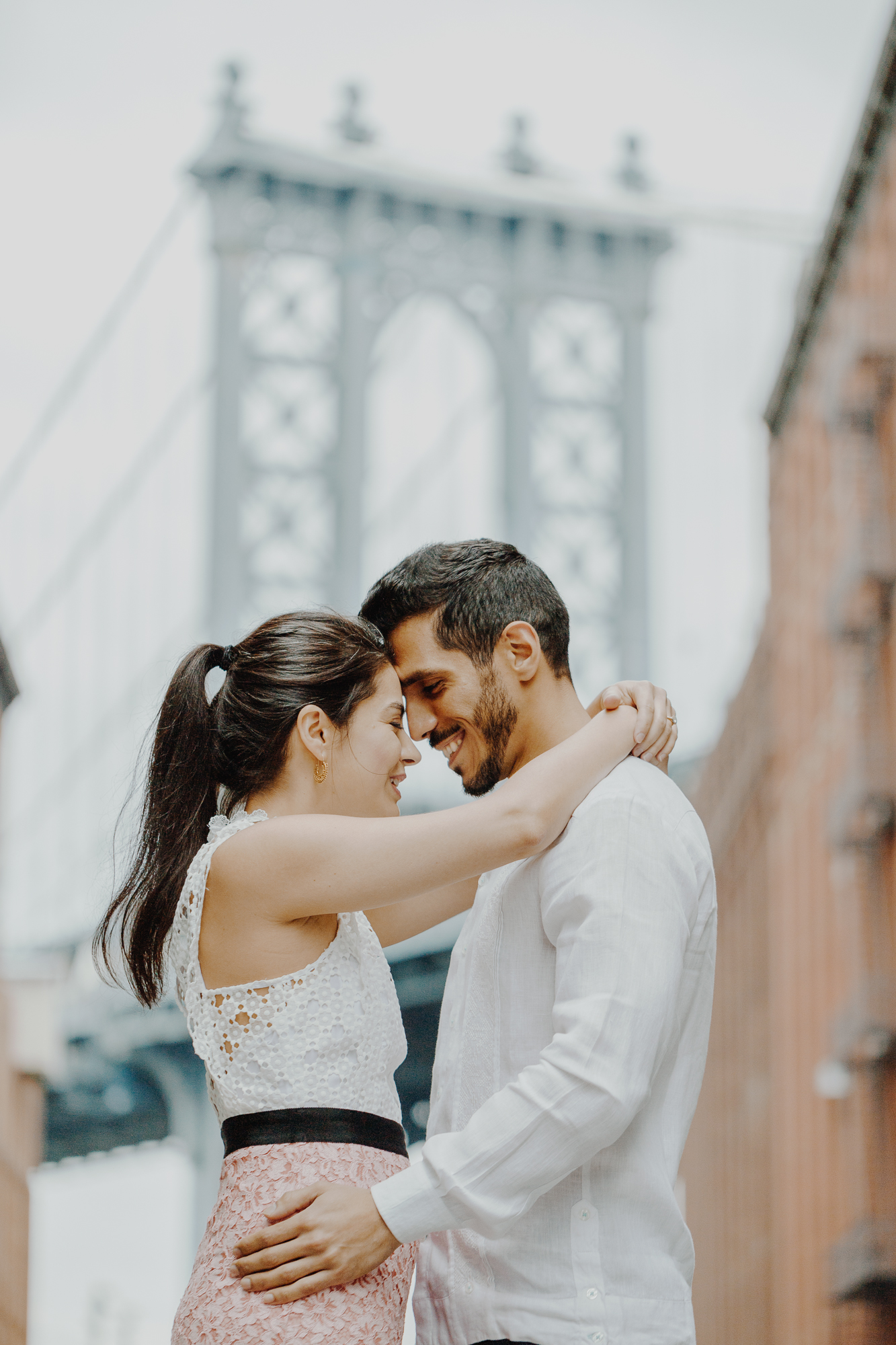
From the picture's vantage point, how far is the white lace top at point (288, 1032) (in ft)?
4.08

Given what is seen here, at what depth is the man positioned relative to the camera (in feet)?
3.73

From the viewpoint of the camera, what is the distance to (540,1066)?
44.8 inches

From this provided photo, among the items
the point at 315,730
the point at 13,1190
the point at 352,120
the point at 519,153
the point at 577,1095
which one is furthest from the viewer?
the point at 519,153

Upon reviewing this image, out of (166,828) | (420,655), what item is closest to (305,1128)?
(166,828)

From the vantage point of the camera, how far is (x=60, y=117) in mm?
29703

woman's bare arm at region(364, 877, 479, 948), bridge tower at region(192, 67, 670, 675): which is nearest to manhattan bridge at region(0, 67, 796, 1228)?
bridge tower at region(192, 67, 670, 675)

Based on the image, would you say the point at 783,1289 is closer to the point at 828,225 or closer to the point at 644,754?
the point at 828,225

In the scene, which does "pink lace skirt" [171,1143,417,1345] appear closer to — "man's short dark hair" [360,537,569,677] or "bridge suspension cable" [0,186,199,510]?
"man's short dark hair" [360,537,569,677]

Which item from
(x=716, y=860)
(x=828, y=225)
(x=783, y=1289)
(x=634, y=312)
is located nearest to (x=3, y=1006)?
(x=783, y=1289)

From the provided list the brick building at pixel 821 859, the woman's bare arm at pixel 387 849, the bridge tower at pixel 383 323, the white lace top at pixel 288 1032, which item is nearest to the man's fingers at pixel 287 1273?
the white lace top at pixel 288 1032

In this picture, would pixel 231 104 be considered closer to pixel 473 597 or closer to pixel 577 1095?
pixel 473 597

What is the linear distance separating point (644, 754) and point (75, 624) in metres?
19.5

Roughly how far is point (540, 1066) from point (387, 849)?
0.20 meters

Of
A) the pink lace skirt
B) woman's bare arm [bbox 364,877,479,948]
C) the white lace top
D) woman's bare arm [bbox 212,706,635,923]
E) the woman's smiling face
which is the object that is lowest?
the pink lace skirt
